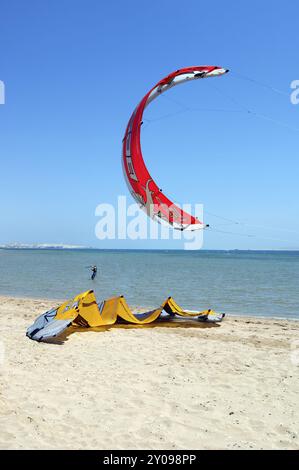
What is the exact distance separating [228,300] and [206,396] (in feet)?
48.9

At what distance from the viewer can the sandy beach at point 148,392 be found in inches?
200

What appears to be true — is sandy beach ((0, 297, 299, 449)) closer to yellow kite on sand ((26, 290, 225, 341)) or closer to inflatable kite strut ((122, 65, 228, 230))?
yellow kite on sand ((26, 290, 225, 341))

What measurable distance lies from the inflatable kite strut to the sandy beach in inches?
124

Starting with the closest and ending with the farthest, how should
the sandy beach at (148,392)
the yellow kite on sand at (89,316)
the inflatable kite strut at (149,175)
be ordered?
the sandy beach at (148,392), the inflatable kite strut at (149,175), the yellow kite on sand at (89,316)

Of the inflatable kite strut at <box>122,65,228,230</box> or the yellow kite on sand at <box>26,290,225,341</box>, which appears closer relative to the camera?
the inflatable kite strut at <box>122,65,228,230</box>

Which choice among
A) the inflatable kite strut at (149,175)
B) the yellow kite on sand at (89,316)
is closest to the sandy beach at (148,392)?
the yellow kite on sand at (89,316)

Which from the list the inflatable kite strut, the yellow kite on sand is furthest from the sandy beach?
the inflatable kite strut

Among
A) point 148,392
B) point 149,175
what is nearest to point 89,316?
point 149,175

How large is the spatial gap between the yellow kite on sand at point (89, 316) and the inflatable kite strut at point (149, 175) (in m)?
3.51

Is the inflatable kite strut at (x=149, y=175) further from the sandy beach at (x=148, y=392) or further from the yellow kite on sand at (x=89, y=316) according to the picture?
the yellow kite on sand at (x=89, y=316)

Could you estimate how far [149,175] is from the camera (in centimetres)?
990

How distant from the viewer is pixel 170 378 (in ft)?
24.3

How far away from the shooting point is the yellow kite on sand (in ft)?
33.1

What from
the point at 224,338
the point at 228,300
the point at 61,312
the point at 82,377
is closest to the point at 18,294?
the point at 228,300
